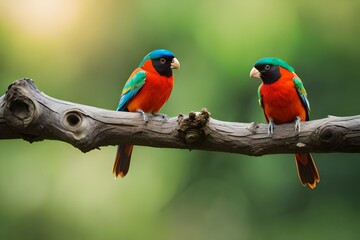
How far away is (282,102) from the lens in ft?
17.7

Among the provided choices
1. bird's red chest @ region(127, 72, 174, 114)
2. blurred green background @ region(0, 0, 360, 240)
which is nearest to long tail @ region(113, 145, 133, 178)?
bird's red chest @ region(127, 72, 174, 114)

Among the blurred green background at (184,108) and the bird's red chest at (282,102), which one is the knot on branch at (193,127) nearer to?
the bird's red chest at (282,102)

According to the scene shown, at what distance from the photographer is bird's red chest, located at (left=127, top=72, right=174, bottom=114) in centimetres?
550

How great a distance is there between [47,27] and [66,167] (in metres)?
1.99

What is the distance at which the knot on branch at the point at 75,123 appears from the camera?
431 centimetres

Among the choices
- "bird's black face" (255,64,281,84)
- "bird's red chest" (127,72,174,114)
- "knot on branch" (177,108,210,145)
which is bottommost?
"knot on branch" (177,108,210,145)

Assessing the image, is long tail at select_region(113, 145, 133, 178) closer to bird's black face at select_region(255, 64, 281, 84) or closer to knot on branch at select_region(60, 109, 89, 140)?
Answer: knot on branch at select_region(60, 109, 89, 140)

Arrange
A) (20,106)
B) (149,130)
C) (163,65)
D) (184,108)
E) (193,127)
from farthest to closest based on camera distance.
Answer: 1. (184,108)
2. (163,65)
3. (149,130)
4. (193,127)
5. (20,106)

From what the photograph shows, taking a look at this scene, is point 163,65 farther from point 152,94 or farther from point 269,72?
point 269,72

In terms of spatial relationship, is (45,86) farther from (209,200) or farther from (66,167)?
(209,200)

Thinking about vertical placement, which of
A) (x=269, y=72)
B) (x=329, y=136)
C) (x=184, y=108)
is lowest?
(x=329, y=136)

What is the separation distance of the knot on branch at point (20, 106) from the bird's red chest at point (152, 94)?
133cm

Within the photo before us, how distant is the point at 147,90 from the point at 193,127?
118 cm

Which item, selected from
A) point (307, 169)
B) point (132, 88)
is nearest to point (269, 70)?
point (307, 169)
